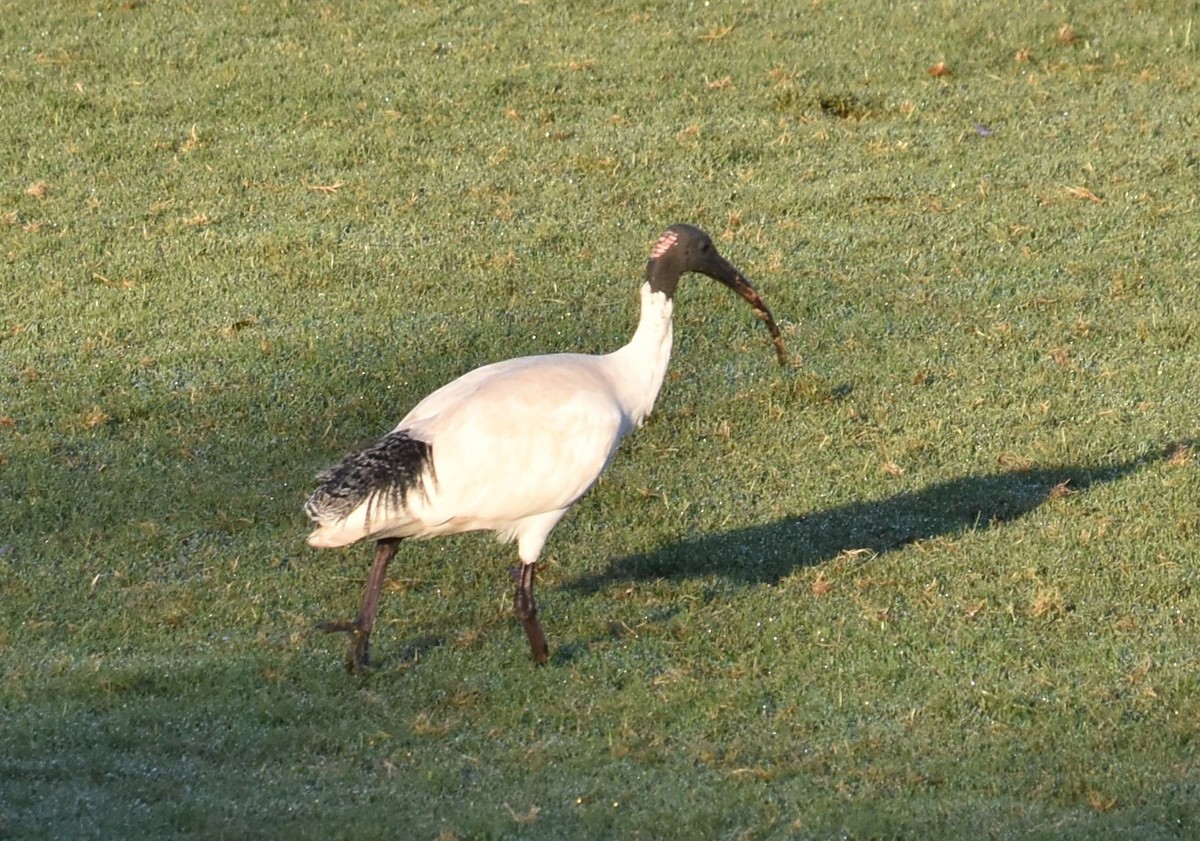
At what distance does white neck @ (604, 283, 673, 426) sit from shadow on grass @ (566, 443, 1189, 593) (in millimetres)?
881

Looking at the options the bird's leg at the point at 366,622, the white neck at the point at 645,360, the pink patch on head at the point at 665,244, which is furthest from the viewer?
the pink patch on head at the point at 665,244

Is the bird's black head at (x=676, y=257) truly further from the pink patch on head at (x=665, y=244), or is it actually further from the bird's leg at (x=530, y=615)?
the bird's leg at (x=530, y=615)

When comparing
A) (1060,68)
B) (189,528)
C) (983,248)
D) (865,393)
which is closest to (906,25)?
(1060,68)

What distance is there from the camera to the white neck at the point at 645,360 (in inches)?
254

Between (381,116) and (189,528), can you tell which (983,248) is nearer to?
(381,116)

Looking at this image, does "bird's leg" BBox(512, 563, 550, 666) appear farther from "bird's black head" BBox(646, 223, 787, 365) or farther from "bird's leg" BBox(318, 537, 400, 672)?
"bird's black head" BBox(646, 223, 787, 365)

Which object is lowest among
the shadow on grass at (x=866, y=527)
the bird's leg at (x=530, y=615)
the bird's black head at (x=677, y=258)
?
the shadow on grass at (x=866, y=527)

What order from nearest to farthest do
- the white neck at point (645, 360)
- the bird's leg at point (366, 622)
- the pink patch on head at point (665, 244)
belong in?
the bird's leg at point (366, 622) < the white neck at point (645, 360) < the pink patch on head at point (665, 244)

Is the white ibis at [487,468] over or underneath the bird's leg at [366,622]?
over

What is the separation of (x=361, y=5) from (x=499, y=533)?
8647mm

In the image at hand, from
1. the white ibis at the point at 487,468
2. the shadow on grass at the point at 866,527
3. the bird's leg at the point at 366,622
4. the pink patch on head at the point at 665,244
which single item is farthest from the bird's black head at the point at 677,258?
the bird's leg at the point at 366,622

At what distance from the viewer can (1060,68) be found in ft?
43.4

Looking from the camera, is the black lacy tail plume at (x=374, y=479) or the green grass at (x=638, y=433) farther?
the black lacy tail plume at (x=374, y=479)

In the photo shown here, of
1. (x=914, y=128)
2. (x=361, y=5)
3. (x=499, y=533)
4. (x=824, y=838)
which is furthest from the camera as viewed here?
(x=361, y=5)
